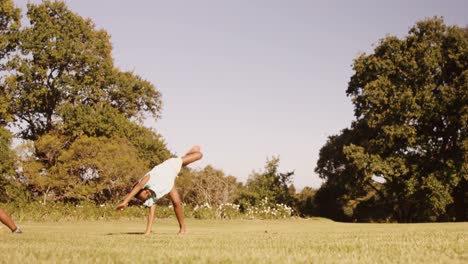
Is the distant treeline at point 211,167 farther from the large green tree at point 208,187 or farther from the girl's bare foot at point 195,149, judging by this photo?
the girl's bare foot at point 195,149

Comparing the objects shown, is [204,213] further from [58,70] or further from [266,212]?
[58,70]

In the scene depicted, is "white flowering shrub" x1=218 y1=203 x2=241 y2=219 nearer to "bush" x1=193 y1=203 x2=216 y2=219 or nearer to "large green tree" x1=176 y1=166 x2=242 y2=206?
"bush" x1=193 y1=203 x2=216 y2=219

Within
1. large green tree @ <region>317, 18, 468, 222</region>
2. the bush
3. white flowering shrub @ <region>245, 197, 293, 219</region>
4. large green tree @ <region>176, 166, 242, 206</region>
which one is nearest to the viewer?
the bush

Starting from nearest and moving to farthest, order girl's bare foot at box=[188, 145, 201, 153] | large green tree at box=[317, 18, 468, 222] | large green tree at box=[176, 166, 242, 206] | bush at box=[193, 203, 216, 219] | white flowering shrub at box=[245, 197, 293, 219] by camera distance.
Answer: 1. girl's bare foot at box=[188, 145, 201, 153]
2. bush at box=[193, 203, 216, 219]
3. white flowering shrub at box=[245, 197, 293, 219]
4. large green tree at box=[317, 18, 468, 222]
5. large green tree at box=[176, 166, 242, 206]

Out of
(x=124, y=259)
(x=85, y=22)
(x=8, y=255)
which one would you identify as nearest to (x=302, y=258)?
(x=124, y=259)

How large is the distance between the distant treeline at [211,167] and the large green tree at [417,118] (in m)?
0.08

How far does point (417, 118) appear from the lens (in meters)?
35.7

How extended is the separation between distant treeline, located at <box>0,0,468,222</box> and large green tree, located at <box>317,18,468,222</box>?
0.28ft

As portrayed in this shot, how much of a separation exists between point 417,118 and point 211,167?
18.2 metres

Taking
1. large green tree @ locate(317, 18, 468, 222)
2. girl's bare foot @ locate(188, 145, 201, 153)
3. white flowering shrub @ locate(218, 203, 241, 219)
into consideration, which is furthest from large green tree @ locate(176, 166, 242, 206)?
girl's bare foot @ locate(188, 145, 201, 153)

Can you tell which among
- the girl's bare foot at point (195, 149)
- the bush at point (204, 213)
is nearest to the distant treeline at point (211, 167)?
the bush at point (204, 213)

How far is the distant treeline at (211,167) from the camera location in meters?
35.3

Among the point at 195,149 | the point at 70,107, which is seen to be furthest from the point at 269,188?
the point at 195,149

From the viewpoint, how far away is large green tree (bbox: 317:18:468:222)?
34.6 m
